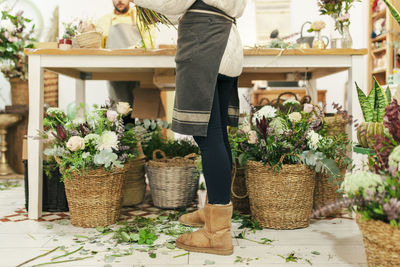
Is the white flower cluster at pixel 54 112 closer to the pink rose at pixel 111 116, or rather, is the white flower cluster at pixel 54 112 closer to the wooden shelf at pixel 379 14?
the pink rose at pixel 111 116

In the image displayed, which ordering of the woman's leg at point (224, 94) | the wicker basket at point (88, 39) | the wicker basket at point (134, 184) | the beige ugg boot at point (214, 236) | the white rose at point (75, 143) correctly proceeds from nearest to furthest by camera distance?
1. the beige ugg boot at point (214, 236)
2. the woman's leg at point (224, 94)
3. the white rose at point (75, 143)
4. the wicker basket at point (88, 39)
5. the wicker basket at point (134, 184)

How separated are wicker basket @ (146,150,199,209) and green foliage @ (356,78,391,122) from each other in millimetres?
1056

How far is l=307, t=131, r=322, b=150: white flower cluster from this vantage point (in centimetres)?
179

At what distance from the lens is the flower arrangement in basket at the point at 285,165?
177 cm

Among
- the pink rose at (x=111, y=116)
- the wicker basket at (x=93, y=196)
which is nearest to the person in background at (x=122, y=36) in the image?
the pink rose at (x=111, y=116)

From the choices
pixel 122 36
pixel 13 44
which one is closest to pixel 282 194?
pixel 122 36

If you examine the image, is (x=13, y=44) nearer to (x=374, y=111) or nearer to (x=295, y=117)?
(x=295, y=117)

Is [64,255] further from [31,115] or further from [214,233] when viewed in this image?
[31,115]

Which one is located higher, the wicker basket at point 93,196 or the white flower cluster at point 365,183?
the white flower cluster at point 365,183

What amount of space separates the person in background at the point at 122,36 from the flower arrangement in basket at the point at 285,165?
141 centimetres

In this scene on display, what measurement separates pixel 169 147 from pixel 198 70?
1155 millimetres

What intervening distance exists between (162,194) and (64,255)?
32.6 inches

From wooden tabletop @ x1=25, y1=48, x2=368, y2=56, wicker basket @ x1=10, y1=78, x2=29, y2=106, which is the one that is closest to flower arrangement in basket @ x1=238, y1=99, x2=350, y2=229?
wooden tabletop @ x1=25, y1=48, x2=368, y2=56

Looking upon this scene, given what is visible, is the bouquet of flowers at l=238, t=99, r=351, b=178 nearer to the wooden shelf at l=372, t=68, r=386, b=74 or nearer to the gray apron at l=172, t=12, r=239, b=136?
the gray apron at l=172, t=12, r=239, b=136
